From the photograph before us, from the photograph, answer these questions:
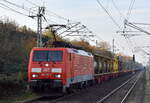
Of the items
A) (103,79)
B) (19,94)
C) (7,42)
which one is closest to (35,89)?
(19,94)

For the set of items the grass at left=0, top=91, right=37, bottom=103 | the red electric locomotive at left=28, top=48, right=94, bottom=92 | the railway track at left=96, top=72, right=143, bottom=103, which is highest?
the red electric locomotive at left=28, top=48, right=94, bottom=92

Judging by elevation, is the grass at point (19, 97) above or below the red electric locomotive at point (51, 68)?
below

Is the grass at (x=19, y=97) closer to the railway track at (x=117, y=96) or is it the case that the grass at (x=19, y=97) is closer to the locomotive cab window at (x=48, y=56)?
the locomotive cab window at (x=48, y=56)

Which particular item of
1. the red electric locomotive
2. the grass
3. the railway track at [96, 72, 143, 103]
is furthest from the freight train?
the railway track at [96, 72, 143, 103]

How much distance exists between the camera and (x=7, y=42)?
1110 inches

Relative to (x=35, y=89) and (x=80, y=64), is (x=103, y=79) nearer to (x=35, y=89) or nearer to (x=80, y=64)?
Result: (x=80, y=64)

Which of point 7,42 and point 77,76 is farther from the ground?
point 7,42

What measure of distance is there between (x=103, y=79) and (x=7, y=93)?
76.5 ft

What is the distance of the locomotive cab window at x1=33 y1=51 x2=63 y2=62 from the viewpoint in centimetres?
2023

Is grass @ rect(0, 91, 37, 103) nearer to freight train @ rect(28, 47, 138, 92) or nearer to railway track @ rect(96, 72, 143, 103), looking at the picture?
freight train @ rect(28, 47, 138, 92)

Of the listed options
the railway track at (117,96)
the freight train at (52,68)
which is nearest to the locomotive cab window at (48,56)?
the freight train at (52,68)

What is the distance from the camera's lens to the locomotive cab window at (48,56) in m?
20.2

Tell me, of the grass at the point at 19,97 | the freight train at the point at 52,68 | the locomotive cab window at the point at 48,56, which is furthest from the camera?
the locomotive cab window at the point at 48,56

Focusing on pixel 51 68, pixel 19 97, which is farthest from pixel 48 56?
pixel 19 97
